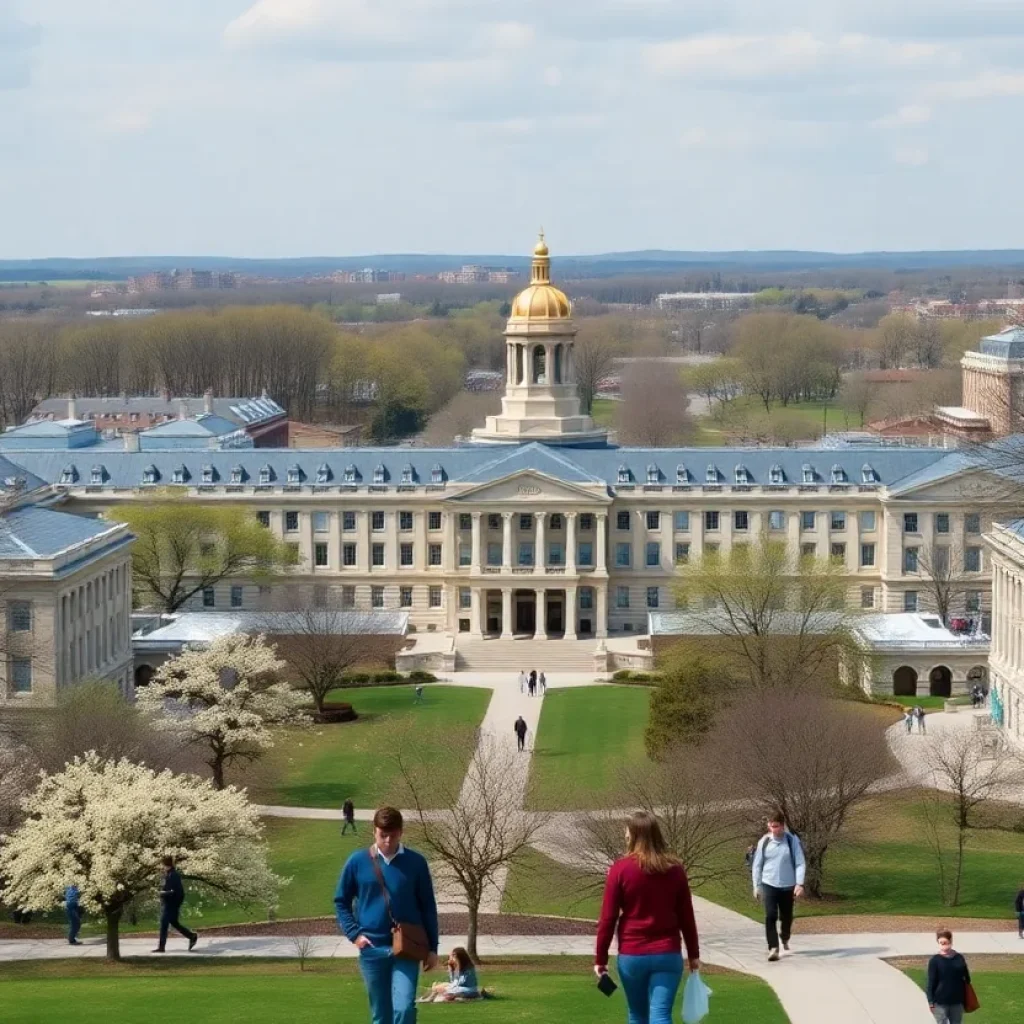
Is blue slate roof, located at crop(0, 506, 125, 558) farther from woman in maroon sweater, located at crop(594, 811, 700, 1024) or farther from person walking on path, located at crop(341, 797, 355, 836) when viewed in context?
woman in maroon sweater, located at crop(594, 811, 700, 1024)

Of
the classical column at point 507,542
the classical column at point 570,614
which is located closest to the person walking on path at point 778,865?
the classical column at point 570,614

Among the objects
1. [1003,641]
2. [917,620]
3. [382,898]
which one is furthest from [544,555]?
[382,898]

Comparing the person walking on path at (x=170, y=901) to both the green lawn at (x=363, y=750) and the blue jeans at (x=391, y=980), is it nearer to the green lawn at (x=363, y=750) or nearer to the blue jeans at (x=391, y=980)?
the green lawn at (x=363, y=750)

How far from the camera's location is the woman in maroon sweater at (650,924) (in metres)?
25.5

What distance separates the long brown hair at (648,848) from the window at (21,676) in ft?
203

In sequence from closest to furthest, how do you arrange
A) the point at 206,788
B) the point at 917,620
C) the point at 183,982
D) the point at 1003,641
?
→ the point at 183,982 → the point at 206,788 → the point at 1003,641 → the point at 917,620

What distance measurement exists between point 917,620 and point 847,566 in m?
13.3

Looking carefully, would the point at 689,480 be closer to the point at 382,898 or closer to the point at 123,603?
the point at 123,603

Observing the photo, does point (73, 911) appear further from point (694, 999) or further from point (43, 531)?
point (43, 531)

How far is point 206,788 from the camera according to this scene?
54531 millimetres

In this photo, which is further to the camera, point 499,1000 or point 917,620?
point 917,620

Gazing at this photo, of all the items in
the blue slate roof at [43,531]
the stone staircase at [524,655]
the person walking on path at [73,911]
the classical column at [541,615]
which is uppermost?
the blue slate roof at [43,531]

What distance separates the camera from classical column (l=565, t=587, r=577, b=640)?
114188 mm

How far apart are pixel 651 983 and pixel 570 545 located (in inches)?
3575
